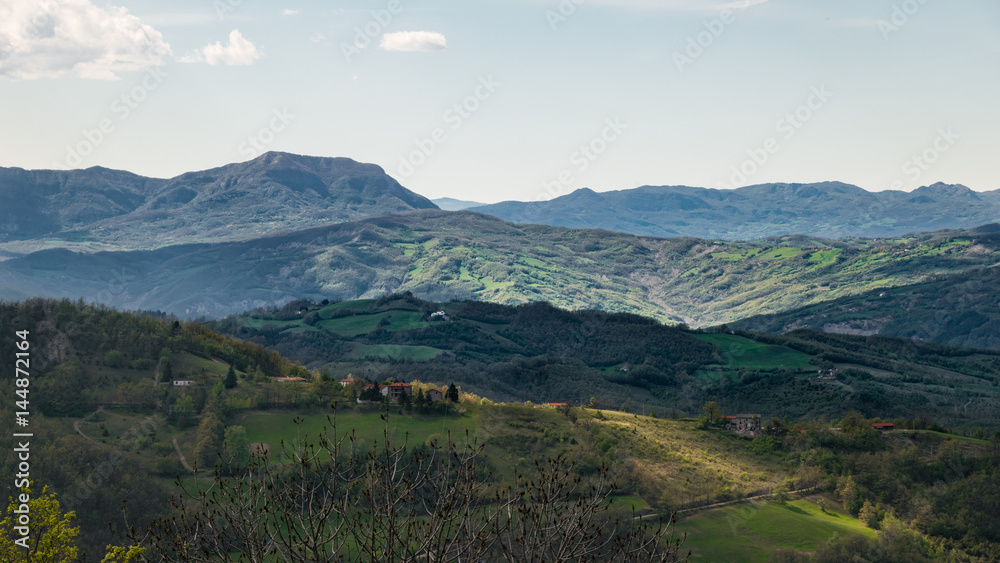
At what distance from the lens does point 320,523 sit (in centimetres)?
2409

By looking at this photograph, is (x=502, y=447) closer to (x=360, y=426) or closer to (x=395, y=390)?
(x=360, y=426)

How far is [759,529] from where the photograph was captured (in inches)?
5379

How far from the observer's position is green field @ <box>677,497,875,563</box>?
12962cm

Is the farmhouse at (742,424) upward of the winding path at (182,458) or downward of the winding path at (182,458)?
upward

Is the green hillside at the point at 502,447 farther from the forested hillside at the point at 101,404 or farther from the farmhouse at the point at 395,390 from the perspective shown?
the farmhouse at the point at 395,390

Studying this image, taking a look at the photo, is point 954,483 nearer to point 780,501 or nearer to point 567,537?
point 780,501

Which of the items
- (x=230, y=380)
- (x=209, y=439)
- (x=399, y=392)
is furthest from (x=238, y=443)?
(x=399, y=392)

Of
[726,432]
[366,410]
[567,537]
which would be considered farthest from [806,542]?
[567,537]

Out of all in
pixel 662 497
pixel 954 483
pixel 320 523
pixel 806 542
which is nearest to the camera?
pixel 320 523

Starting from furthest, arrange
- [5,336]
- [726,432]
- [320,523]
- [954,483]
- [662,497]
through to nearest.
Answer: [726,432]
[5,336]
[954,483]
[662,497]
[320,523]

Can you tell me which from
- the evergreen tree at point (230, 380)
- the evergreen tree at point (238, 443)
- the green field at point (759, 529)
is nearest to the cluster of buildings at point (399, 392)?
the evergreen tree at point (230, 380)

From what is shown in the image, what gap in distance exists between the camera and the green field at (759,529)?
12962 centimetres

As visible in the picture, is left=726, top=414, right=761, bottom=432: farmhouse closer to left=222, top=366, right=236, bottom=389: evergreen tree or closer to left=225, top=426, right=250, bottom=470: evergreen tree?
left=225, top=426, right=250, bottom=470: evergreen tree

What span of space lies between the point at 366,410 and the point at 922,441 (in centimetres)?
11191
